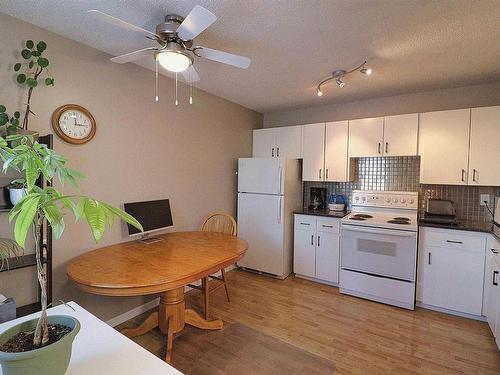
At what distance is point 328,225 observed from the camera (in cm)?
329

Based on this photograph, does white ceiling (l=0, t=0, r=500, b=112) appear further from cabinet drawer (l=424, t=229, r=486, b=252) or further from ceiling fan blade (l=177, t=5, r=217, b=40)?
cabinet drawer (l=424, t=229, r=486, b=252)

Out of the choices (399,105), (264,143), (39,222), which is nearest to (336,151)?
(399,105)

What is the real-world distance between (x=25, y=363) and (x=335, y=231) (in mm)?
3044

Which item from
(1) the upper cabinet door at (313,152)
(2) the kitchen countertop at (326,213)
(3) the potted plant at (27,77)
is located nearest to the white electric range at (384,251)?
(2) the kitchen countertop at (326,213)

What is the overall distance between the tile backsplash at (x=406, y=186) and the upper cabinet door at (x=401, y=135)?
31cm

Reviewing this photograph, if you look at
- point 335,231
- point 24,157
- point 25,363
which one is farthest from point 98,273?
point 335,231

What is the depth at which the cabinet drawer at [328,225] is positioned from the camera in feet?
10.6

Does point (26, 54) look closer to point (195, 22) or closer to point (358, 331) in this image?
point (195, 22)

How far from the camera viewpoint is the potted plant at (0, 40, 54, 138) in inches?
65.8

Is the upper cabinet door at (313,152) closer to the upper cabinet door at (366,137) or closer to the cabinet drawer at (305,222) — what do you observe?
the upper cabinet door at (366,137)

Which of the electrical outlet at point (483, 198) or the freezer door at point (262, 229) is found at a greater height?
the electrical outlet at point (483, 198)

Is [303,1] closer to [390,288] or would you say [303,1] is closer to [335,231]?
[335,231]

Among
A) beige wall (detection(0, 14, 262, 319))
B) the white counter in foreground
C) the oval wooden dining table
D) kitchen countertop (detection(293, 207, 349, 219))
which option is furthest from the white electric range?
the white counter in foreground

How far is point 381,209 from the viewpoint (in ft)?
10.8
